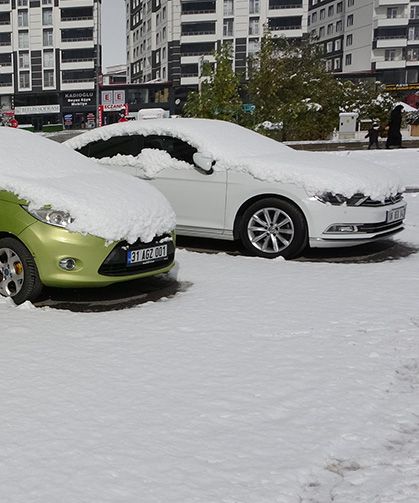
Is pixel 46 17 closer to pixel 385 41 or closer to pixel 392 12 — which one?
pixel 385 41

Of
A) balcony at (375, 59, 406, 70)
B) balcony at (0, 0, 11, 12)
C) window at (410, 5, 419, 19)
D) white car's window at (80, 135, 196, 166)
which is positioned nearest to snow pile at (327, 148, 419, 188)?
white car's window at (80, 135, 196, 166)

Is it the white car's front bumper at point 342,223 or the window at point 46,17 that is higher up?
the window at point 46,17

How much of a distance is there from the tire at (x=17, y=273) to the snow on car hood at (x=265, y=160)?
2661mm

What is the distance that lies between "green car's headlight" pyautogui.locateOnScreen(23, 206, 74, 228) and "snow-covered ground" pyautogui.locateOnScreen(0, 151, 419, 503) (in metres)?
0.70

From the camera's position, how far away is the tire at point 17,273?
204 inches

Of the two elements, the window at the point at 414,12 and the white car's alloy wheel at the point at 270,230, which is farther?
the window at the point at 414,12

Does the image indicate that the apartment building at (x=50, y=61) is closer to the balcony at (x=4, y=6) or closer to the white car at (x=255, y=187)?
the balcony at (x=4, y=6)

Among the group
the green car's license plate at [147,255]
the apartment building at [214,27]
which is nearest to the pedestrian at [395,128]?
the green car's license plate at [147,255]

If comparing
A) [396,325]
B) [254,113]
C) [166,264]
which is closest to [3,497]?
[396,325]

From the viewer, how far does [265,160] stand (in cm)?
718

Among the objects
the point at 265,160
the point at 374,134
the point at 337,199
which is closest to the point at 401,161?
the point at 374,134

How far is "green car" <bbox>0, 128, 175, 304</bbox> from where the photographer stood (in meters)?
5.10

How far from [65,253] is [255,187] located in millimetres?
2616

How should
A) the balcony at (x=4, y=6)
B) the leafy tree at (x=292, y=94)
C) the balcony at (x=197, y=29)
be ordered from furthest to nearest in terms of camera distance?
the balcony at (x=4, y=6), the balcony at (x=197, y=29), the leafy tree at (x=292, y=94)
